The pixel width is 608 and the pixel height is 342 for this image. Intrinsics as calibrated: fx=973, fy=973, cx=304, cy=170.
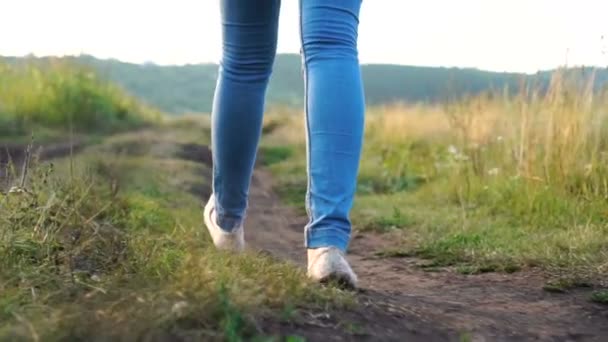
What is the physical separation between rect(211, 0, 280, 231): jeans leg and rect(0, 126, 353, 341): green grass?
0.66ft

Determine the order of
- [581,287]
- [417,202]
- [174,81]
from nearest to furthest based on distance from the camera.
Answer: [581,287] → [417,202] → [174,81]

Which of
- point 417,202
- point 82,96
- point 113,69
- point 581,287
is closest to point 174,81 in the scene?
point 113,69

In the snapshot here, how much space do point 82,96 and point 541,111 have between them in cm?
682

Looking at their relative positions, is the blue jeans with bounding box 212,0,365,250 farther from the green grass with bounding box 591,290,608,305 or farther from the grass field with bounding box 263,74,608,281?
the grass field with bounding box 263,74,608,281

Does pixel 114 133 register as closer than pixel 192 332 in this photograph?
No

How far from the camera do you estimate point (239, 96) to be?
2.69 meters

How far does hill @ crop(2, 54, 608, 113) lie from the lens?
6.40 meters

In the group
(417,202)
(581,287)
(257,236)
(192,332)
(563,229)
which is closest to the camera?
(192,332)

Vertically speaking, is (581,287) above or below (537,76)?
below

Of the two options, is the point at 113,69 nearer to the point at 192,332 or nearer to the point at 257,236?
the point at 257,236

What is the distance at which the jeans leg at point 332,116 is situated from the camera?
7.22 ft

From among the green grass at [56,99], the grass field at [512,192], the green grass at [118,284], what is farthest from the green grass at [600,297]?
the green grass at [56,99]

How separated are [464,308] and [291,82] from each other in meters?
12.8

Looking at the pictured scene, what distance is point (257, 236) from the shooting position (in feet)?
14.8
